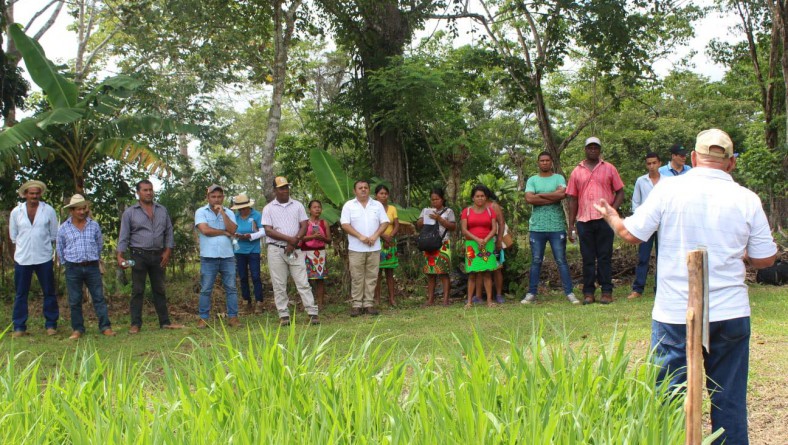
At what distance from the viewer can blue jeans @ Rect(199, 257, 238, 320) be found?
30.3 ft

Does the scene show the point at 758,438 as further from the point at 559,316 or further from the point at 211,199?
the point at 211,199

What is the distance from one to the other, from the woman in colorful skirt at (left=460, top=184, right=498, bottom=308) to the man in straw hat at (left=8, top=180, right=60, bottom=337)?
17.0 feet

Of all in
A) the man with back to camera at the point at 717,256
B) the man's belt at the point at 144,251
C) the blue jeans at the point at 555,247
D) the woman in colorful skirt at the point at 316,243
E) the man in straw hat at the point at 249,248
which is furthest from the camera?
the man in straw hat at the point at 249,248

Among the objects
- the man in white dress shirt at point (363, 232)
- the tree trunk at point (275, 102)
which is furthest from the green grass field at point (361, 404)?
the tree trunk at point (275, 102)

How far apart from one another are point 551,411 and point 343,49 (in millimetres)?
12920

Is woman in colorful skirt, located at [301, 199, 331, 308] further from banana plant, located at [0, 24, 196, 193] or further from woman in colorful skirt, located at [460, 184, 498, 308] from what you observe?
banana plant, located at [0, 24, 196, 193]

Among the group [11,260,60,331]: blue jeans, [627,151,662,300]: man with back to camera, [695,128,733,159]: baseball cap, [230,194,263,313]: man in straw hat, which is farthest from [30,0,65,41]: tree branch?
[695,128,733,159]: baseball cap

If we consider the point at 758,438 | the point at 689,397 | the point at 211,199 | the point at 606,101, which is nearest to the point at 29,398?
the point at 689,397

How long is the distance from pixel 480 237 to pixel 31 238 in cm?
553

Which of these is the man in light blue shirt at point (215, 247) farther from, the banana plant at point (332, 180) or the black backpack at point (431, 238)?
the black backpack at point (431, 238)

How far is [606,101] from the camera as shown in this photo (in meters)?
27.1

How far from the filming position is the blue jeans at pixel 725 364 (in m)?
3.83

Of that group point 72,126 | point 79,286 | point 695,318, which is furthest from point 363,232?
point 695,318

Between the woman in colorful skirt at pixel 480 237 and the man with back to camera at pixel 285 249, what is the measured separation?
228 cm
